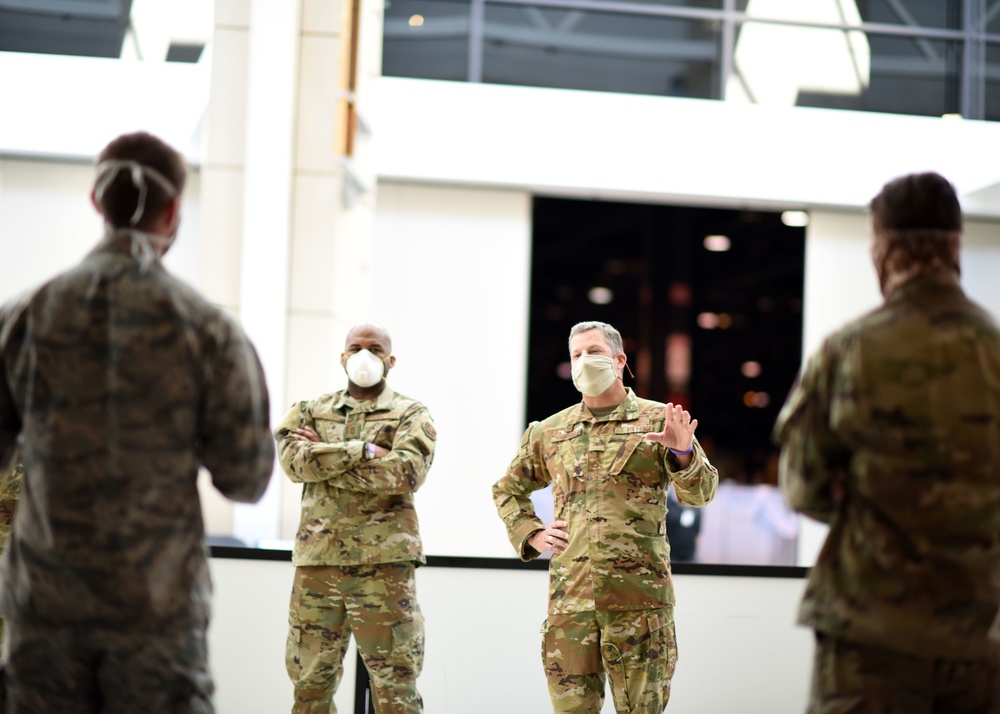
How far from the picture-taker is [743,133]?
877cm

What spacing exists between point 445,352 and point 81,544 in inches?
268

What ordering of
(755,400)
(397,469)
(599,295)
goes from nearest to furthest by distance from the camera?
(397,469) < (755,400) < (599,295)

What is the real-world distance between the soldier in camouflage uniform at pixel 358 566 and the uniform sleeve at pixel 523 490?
0.31m

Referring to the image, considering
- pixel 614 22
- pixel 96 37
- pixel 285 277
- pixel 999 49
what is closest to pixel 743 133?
pixel 614 22

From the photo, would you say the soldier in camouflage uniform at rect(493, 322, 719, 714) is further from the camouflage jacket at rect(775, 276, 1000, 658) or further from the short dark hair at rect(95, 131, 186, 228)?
the short dark hair at rect(95, 131, 186, 228)

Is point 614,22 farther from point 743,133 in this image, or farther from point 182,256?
point 182,256

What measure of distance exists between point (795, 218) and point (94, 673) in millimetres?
8238

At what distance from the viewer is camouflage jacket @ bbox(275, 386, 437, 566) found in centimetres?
423

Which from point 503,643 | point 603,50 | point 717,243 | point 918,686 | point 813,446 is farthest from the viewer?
point 717,243

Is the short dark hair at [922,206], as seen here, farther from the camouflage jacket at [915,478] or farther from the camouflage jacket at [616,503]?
the camouflage jacket at [616,503]

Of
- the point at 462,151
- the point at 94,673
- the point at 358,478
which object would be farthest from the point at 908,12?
the point at 94,673

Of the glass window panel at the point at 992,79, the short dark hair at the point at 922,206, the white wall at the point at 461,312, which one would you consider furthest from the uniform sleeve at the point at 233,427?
A: the glass window panel at the point at 992,79

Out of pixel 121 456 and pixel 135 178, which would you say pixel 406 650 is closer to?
pixel 121 456

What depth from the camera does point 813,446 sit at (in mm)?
2205
